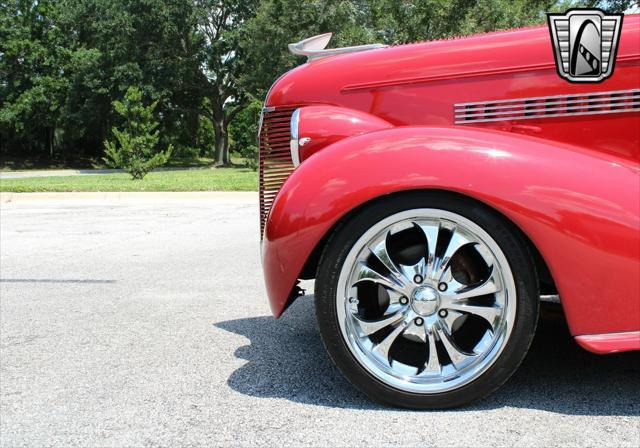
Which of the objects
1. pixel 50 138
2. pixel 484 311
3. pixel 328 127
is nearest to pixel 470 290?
pixel 484 311

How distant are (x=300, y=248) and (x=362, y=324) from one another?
1.24ft

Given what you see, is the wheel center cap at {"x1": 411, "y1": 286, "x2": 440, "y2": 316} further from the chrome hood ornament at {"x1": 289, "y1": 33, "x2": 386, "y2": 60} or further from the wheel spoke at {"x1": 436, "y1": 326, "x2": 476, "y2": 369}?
the chrome hood ornament at {"x1": 289, "y1": 33, "x2": 386, "y2": 60}

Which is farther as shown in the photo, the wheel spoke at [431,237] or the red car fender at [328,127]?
the red car fender at [328,127]

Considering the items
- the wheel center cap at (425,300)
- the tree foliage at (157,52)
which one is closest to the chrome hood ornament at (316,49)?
the wheel center cap at (425,300)

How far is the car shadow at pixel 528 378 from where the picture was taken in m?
2.44

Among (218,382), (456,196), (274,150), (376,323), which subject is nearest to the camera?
(456,196)

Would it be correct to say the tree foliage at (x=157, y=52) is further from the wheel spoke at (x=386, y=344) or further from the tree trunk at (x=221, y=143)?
the wheel spoke at (x=386, y=344)

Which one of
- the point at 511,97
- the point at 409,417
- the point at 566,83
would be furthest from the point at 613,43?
the point at 409,417

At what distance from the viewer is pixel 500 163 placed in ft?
7.39

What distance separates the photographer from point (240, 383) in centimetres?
277

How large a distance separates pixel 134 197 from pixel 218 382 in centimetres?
1139

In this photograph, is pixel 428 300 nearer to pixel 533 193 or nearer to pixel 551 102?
pixel 533 193

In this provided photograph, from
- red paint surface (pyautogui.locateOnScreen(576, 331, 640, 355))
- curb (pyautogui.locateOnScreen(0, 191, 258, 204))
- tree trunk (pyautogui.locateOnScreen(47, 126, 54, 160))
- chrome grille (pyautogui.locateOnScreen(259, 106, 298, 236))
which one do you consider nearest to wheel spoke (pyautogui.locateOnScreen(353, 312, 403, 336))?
red paint surface (pyautogui.locateOnScreen(576, 331, 640, 355))

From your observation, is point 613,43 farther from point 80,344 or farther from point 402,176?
point 80,344
